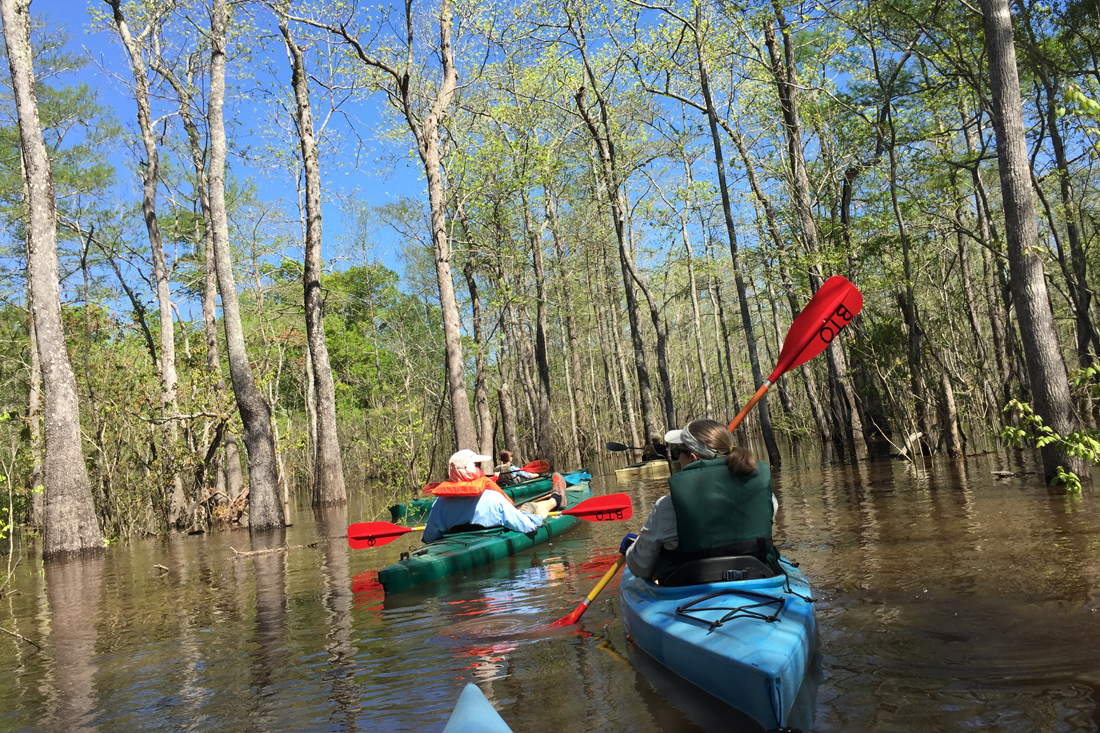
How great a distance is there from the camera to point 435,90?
65.7 feet

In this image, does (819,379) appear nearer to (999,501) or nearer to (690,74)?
(690,74)

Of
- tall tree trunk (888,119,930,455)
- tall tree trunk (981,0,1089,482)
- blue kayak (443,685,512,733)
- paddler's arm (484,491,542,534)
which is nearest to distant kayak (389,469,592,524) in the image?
paddler's arm (484,491,542,534)

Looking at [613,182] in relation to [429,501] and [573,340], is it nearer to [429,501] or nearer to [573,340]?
[573,340]

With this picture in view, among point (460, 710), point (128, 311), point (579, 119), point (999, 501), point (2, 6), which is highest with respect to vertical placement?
point (579, 119)

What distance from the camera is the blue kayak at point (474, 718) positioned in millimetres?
1516

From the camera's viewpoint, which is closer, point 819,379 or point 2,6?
point 2,6

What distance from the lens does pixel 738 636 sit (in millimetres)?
3268

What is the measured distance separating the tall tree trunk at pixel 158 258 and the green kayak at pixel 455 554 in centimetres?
860

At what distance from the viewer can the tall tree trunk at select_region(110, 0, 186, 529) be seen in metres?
15.0

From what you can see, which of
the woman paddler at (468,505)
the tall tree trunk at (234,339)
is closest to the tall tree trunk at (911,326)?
the woman paddler at (468,505)

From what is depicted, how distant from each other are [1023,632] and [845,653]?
3.10 feet

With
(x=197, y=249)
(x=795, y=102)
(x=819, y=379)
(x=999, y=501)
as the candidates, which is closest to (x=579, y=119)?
(x=795, y=102)

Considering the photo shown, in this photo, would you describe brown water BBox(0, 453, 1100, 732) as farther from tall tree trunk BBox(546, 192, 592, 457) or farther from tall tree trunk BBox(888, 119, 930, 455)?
tall tree trunk BBox(546, 192, 592, 457)

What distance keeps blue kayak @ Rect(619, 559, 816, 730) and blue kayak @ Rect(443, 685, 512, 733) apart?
164 centimetres
